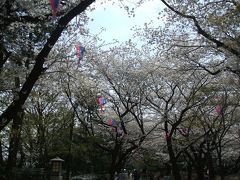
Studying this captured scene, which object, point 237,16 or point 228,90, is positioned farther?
point 228,90

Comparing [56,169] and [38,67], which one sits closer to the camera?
[38,67]

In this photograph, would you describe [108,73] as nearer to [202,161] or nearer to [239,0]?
[202,161]

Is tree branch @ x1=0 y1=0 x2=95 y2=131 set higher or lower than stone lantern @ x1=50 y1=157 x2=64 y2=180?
higher

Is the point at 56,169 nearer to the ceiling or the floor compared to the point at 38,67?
nearer to the floor

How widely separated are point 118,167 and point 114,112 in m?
4.42

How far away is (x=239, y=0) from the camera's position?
945cm

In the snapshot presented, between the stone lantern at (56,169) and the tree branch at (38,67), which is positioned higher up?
the tree branch at (38,67)

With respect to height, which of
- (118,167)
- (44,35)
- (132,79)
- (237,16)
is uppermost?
(132,79)

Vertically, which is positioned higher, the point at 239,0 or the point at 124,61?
the point at 124,61

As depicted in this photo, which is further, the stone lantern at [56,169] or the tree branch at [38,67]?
the stone lantern at [56,169]

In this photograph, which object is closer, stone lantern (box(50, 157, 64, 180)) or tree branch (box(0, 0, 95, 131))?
tree branch (box(0, 0, 95, 131))

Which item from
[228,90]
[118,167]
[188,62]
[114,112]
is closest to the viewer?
[188,62]

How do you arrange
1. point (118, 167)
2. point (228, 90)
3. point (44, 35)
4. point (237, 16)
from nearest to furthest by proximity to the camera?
point (237, 16), point (44, 35), point (228, 90), point (118, 167)

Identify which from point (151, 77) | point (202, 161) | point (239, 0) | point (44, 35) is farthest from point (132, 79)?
point (239, 0)
